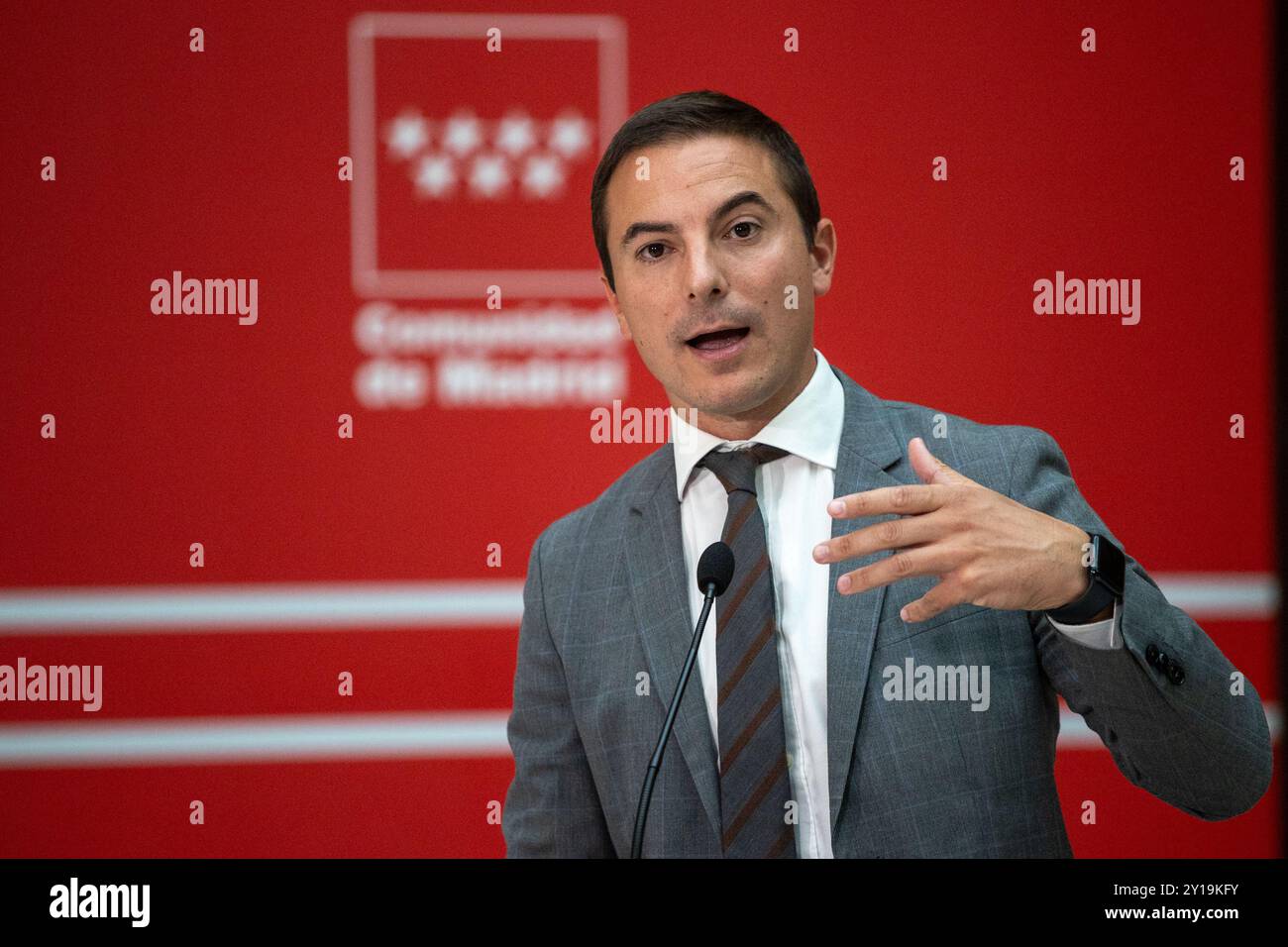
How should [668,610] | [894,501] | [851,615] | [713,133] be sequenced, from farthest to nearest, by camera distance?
[713,133] → [668,610] → [851,615] → [894,501]

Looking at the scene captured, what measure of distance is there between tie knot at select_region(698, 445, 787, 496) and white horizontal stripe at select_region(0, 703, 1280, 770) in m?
0.87

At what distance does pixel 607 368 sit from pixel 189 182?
2.99 ft

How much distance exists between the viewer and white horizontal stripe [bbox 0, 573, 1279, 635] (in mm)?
2268

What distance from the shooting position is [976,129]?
231cm

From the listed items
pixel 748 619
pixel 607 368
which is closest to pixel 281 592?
pixel 607 368

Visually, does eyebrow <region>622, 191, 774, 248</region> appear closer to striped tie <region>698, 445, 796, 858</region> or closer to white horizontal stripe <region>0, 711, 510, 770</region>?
striped tie <region>698, 445, 796, 858</region>

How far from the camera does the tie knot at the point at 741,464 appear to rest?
1.85 metres

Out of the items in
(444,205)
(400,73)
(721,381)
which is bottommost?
(721,381)

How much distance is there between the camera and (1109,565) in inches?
59.9

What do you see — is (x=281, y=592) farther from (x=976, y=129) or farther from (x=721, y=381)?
(x=976, y=129)

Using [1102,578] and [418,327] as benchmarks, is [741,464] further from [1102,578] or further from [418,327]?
[418,327]

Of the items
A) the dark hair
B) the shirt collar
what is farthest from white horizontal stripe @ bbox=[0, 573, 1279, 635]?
the dark hair

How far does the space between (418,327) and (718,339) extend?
684mm

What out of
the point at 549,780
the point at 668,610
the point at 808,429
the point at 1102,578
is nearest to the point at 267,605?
the point at 549,780
